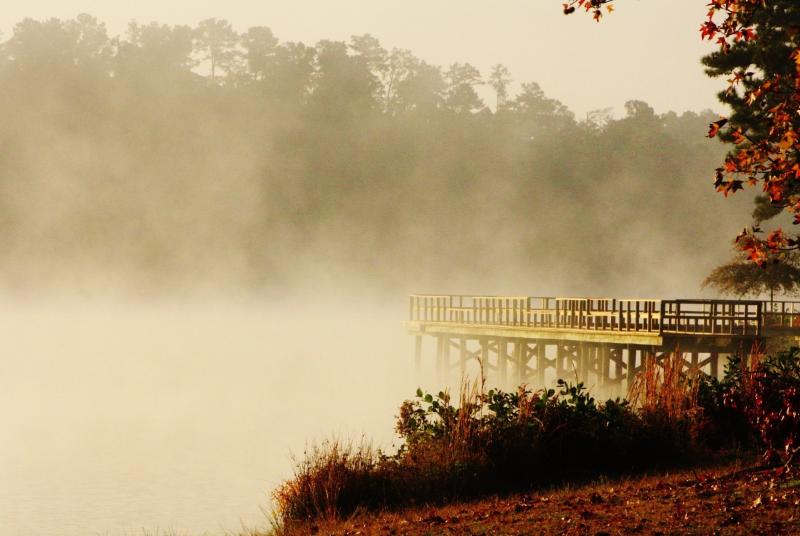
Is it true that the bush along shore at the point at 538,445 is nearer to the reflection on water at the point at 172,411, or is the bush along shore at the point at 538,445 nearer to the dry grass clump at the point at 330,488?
the dry grass clump at the point at 330,488

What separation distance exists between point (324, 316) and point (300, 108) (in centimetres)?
3334

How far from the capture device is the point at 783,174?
11742 mm

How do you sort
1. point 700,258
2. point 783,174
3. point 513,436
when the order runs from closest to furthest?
point 783,174 → point 513,436 → point 700,258

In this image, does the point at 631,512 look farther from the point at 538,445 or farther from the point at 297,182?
the point at 297,182

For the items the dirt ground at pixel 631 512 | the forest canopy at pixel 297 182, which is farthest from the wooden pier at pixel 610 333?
the forest canopy at pixel 297 182

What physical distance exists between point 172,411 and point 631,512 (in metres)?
35.3

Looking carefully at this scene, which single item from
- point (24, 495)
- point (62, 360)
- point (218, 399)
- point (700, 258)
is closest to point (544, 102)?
point (700, 258)

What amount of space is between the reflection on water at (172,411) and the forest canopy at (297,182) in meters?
23.3

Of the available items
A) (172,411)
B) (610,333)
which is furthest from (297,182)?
(610,333)

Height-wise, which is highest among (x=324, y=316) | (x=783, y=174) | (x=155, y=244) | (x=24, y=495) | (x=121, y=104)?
(x=121, y=104)

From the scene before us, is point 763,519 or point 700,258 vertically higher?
point 700,258

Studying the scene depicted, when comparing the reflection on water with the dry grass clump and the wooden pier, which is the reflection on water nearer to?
the wooden pier

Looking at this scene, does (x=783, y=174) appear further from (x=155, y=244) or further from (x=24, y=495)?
(x=155, y=244)

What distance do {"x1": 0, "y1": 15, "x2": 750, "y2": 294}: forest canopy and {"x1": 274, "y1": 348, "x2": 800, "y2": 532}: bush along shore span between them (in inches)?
4129
